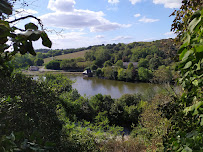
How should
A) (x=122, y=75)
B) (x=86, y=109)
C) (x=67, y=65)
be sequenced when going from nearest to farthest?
(x=86, y=109), (x=122, y=75), (x=67, y=65)

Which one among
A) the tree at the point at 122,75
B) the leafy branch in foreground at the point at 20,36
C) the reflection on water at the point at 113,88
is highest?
the leafy branch in foreground at the point at 20,36

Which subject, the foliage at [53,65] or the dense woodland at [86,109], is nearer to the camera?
the dense woodland at [86,109]

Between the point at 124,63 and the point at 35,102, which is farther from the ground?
the point at 35,102

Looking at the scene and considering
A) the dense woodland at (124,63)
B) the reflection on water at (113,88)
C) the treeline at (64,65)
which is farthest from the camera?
the treeline at (64,65)

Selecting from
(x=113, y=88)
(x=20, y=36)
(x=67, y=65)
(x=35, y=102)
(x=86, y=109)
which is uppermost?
(x=20, y=36)

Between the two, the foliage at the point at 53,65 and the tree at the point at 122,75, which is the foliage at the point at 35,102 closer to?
the tree at the point at 122,75

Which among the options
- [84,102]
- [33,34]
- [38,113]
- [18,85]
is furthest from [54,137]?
[84,102]

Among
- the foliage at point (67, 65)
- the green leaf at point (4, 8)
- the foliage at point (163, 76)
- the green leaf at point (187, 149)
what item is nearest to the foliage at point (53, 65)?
the foliage at point (67, 65)

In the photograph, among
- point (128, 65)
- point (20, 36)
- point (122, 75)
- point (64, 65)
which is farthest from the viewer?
point (64, 65)

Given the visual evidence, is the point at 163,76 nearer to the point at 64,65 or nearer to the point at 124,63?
the point at 124,63

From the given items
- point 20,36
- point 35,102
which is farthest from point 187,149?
point 35,102

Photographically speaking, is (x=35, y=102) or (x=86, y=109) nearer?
(x=35, y=102)

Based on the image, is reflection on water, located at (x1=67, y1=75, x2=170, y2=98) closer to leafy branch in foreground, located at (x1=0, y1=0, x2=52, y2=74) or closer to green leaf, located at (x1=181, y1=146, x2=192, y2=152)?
green leaf, located at (x1=181, y1=146, x2=192, y2=152)

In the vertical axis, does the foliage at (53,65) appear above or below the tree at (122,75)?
above
